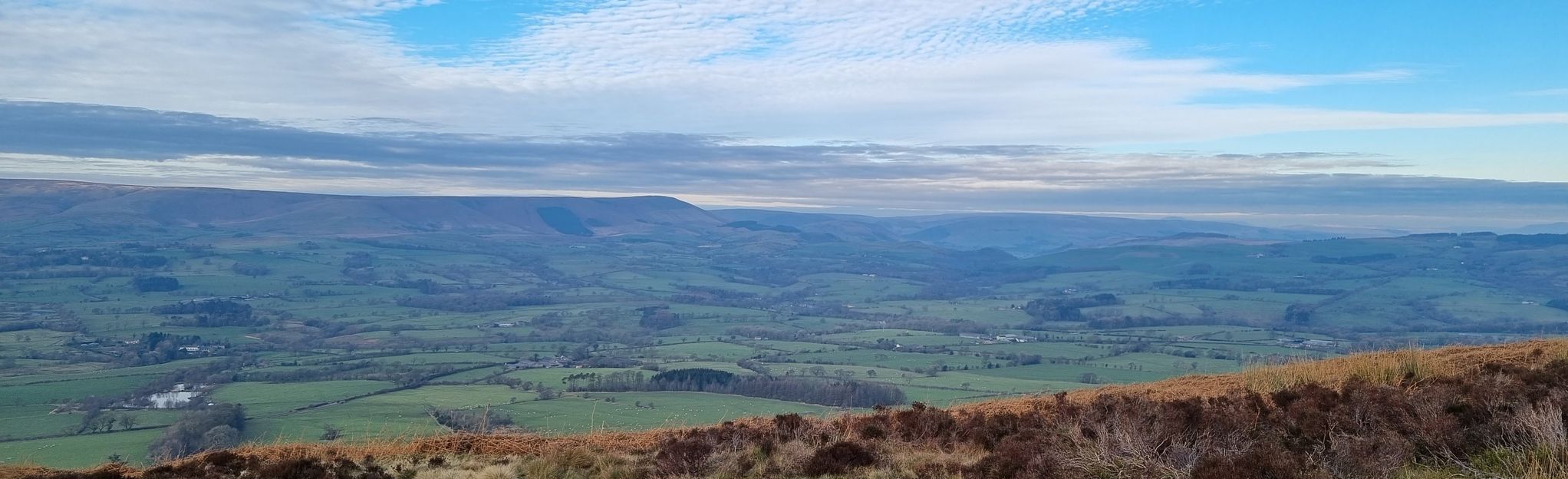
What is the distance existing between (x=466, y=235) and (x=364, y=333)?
121 metres

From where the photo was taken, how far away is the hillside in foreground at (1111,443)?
22.9 feet

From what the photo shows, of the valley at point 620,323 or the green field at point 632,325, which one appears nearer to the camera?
the valley at point 620,323

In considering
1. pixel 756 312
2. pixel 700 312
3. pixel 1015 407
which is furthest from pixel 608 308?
pixel 1015 407

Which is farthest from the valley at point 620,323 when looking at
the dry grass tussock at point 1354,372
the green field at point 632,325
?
the dry grass tussock at point 1354,372

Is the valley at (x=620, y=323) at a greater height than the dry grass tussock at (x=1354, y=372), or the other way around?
the dry grass tussock at (x=1354, y=372)

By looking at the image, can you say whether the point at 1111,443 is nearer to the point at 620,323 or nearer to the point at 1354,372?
the point at 1354,372

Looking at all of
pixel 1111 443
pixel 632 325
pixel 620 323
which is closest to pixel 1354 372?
pixel 1111 443

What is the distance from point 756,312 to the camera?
9950 centimetres

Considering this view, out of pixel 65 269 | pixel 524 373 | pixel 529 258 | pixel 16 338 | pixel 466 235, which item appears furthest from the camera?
pixel 466 235

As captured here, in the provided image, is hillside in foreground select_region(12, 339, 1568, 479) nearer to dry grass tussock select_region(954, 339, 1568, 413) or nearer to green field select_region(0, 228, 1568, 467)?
dry grass tussock select_region(954, 339, 1568, 413)

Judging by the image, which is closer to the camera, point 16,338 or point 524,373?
point 524,373

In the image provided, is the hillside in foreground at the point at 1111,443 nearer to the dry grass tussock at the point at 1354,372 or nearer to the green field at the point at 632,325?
the dry grass tussock at the point at 1354,372

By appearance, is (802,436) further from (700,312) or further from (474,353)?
(700,312)

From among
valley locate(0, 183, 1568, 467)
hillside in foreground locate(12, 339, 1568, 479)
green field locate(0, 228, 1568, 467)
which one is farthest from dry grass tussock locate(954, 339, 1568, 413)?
Result: valley locate(0, 183, 1568, 467)
